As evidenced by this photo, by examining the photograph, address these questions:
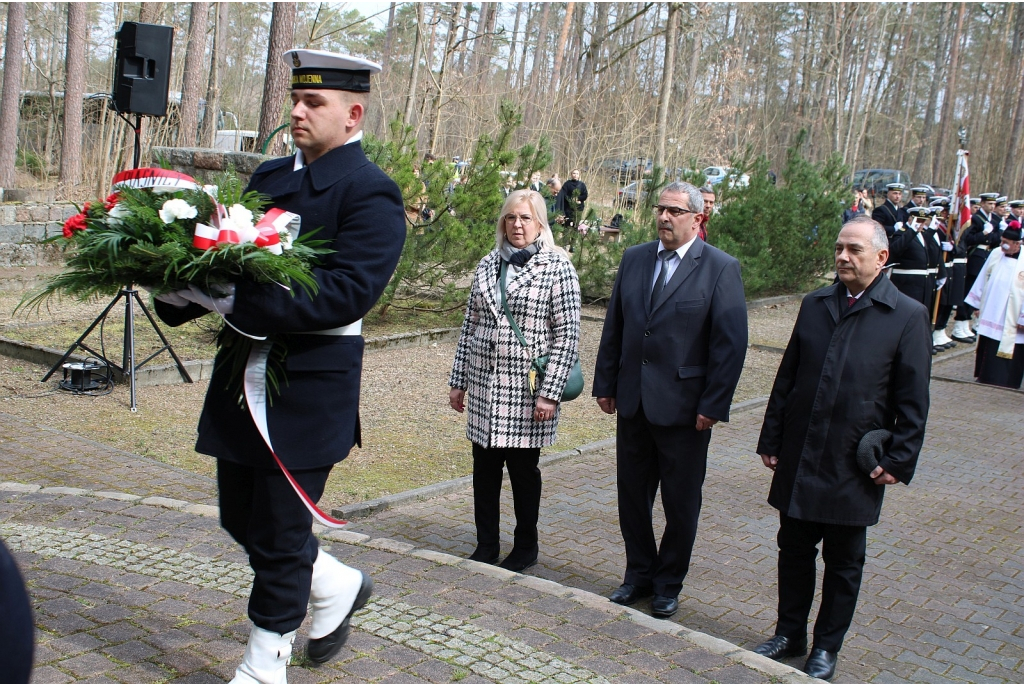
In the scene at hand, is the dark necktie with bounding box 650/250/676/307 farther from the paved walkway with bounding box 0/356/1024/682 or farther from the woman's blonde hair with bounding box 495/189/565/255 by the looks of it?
the paved walkway with bounding box 0/356/1024/682

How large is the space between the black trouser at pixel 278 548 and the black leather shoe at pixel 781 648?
2.17 meters

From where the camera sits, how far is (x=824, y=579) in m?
4.20

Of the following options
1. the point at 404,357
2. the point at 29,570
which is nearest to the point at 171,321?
the point at 29,570

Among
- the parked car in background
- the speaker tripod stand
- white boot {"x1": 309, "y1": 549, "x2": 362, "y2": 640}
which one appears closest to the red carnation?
white boot {"x1": 309, "y1": 549, "x2": 362, "y2": 640}

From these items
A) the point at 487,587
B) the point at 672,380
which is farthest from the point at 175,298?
the point at 672,380

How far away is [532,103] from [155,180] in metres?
18.8

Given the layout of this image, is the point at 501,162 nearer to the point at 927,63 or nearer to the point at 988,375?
the point at 988,375

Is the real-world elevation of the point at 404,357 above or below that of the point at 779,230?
below

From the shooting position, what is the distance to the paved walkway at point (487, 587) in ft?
12.1

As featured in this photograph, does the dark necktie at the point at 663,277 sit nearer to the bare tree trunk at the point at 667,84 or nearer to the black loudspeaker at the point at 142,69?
the black loudspeaker at the point at 142,69

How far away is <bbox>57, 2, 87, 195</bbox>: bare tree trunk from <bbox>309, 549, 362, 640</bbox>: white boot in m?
17.2

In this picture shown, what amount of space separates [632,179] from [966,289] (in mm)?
7450

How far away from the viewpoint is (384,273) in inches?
121

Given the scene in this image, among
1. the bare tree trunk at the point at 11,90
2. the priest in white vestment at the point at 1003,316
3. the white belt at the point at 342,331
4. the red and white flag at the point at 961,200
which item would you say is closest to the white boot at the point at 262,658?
the white belt at the point at 342,331
